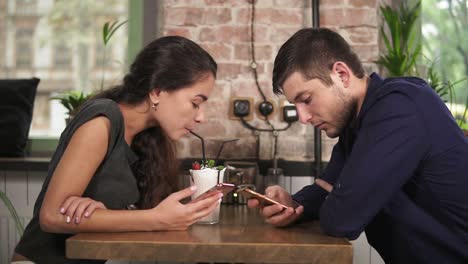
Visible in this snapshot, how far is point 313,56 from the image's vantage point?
1.96 m

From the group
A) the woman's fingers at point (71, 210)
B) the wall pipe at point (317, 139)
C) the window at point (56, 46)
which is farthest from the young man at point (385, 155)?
the window at point (56, 46)

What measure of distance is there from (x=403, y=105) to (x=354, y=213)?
303 millimetres

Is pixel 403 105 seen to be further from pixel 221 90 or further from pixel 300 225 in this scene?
pixel 221 90

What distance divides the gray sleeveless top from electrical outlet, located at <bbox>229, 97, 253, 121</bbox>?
4.32ft

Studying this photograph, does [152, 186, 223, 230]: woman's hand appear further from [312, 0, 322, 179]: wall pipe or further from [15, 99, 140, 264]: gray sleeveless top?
[312, 0, 322, 179]: wall pipe

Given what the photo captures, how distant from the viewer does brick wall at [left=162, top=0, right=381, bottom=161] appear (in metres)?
3.38

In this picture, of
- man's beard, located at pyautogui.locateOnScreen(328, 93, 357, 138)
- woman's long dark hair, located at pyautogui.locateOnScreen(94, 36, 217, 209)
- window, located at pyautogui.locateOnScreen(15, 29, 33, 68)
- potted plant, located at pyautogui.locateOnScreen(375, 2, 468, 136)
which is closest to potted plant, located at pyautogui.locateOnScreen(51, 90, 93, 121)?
window, located at pyautogui.locateOnScreen(15, 29, 33, 68)

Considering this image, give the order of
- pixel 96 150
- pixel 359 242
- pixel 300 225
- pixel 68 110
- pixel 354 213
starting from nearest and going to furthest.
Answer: pixel 354 213 → pixel 96 150 → pixel 300 225 → pixel 359 242 → pixel 68 110

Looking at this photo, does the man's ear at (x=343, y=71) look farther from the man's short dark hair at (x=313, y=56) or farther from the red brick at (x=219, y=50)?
the red brick at (x=219, y=50)

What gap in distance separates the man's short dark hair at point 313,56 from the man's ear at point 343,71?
0.01 m

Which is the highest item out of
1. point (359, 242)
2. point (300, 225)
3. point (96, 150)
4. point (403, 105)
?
point (403, 105)

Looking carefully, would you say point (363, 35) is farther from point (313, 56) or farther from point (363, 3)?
point (313, 56)

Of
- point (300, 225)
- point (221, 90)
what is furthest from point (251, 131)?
point (300, 225)

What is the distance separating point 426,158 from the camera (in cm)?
183
